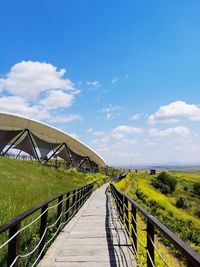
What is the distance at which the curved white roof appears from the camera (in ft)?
129

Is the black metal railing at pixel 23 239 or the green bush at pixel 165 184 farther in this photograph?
the green bush at pixel 165 184

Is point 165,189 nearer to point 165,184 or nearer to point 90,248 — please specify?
point 165,184

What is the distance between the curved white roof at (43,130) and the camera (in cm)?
3941

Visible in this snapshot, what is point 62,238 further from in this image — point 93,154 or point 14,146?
point 93,154

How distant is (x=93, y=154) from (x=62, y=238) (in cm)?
5093

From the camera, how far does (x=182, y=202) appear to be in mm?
35406

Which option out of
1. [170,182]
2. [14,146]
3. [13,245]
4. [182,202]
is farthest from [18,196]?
[170,182]

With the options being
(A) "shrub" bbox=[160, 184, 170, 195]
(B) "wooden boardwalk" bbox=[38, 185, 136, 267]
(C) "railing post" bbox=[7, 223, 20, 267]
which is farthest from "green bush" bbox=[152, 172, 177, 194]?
(C) "railing post" bbox=[7, 223, 20, 267]

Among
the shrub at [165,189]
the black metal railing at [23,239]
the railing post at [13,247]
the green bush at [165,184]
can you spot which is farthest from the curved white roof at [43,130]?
the railing post at [13,247]

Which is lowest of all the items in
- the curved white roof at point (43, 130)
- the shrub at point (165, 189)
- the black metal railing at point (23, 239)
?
the shrub at point (165, 189)

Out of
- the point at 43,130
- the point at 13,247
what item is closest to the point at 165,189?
the point at 43,130

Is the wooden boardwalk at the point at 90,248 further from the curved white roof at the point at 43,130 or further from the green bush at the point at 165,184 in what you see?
the green bush at the point at 165,184

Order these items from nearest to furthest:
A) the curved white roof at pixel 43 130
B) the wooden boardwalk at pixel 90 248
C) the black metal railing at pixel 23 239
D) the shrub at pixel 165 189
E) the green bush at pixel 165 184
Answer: the black metal railing at pixel 23 239
the wooden boardwalk at pixel 90 248
the curved white roof at pixel 43 130
the shrub at pixel 165 189
the green bush at pixel 165 184

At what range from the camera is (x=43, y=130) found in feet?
142
